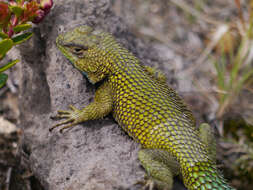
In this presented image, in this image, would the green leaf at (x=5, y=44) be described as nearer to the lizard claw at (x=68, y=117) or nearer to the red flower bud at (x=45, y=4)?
the red flower bud at (x=45, y=4)

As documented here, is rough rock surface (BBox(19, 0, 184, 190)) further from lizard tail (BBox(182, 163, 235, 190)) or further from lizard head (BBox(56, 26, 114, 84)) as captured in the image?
lizard tail (BBox(182, 163, 235, 190))

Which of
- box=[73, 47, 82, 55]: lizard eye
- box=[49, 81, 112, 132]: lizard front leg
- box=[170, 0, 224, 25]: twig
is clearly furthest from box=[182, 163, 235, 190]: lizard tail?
box=[170, 0, 224, 25]: twig

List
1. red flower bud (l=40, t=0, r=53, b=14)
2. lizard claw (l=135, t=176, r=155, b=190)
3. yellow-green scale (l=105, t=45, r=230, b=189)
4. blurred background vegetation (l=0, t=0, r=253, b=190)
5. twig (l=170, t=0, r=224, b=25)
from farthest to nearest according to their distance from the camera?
twig (l=170, t=0, r=224, b=25) → blurred background vegetation (l=0, t=0, r=253, b=190) → red flower bud (l=40, t=0, r=53, b=14) → yellow-green scale (l=105, t=45, r=230, b=189) → lizard claw (l=135, t=176, r=155, b=190)

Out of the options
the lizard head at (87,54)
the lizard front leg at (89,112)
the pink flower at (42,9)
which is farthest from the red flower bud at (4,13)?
the lizard front leg at (89,112)

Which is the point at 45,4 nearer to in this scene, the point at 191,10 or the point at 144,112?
the point at 144,112

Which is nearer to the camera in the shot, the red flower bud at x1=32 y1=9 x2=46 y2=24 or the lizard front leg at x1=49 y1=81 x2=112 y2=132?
the lizard front leg at x1=49 y1=81 x2=112 y2=132

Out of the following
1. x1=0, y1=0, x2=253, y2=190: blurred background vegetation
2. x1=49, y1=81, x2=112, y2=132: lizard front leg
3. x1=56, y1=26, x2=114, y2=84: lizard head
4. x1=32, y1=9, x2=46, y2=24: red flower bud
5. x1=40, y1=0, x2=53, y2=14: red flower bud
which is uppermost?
x1=40, y1=0, x2=53, y2=14: red flower bud

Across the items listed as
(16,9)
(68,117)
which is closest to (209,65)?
(68,117)
